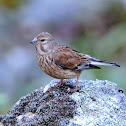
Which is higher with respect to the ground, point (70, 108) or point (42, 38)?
point (42, 38)

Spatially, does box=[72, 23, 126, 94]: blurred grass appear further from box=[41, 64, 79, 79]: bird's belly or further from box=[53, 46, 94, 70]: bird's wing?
box=[41, 64, 79, 79]: bird's belly

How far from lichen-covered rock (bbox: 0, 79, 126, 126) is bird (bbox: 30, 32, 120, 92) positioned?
25cm

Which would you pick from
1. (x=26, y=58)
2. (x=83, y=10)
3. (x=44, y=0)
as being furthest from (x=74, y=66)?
(x=44, y=0)

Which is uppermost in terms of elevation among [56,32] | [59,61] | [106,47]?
[56,32]

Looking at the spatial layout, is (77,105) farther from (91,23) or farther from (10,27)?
(10,27)

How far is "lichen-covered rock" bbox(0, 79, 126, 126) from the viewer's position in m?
4.50

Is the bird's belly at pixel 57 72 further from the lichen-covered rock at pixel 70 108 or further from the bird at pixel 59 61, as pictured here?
the lichen-covered rock at pixel 70 108

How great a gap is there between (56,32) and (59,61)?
8262 mm

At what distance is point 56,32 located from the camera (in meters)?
13.9

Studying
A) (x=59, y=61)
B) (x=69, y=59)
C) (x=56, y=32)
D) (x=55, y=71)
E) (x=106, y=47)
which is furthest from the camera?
(x=56, y=32)

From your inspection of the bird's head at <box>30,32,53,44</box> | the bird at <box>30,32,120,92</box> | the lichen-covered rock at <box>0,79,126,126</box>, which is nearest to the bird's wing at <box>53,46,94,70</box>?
the bird at <box>30,32,120,92</box>

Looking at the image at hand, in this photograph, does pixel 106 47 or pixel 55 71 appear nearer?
pixel 55 71

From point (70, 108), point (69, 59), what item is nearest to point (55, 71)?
point (69, 59)

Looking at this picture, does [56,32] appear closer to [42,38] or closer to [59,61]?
[42,38]
